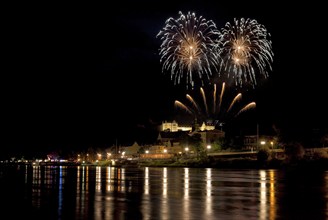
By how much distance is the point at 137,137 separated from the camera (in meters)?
188

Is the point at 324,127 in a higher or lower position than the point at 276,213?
higher

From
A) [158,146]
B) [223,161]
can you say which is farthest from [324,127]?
[158,146]

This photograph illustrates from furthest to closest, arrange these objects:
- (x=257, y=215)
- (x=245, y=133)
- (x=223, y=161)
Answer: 1. (x=245, y=133)
2. (x=223, y=161)
3. (x=257, y=215)

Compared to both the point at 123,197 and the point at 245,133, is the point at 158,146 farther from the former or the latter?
the point at 123,197

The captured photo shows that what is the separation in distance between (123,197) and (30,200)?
14.2 feet

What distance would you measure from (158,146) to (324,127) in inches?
2515

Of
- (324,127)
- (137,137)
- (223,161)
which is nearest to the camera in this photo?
(223,161)

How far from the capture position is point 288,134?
83.1 metres

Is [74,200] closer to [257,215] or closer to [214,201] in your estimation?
[214,201]

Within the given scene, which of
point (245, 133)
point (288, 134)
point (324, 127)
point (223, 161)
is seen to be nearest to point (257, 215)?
point (223, 161)

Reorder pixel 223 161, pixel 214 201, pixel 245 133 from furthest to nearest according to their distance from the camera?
pixel 245 133
pixel 223 161
pixel 214 201

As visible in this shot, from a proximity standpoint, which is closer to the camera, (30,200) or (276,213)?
(276,213)

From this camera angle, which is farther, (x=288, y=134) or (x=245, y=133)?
(x=245, y=133)

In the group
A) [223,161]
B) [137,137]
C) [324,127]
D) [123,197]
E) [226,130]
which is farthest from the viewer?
[137,137]
